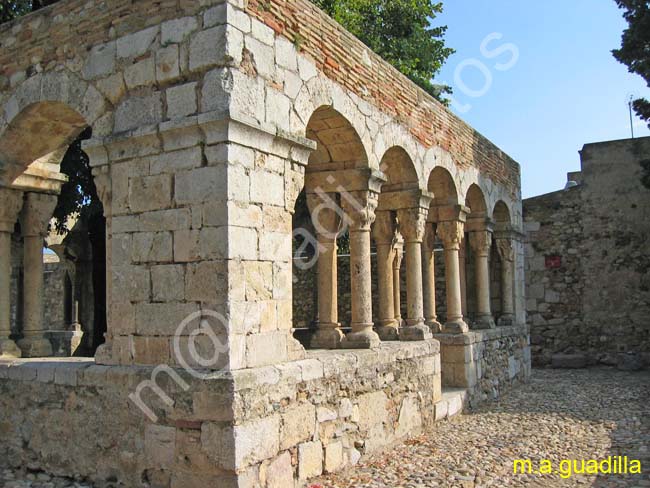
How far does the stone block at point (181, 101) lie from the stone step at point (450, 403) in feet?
15.0

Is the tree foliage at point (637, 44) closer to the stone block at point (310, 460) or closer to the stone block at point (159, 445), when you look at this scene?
the stone block at point (310, 460)

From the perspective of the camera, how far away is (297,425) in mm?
4922

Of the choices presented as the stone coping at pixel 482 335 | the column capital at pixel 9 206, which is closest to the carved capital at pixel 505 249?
the stone coping at pixel 482 335

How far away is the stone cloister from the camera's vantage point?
455 cm

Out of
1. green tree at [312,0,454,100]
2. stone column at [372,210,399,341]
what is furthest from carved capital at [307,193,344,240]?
green tree at [312,0,454,100]

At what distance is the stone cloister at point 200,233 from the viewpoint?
14.9 feet

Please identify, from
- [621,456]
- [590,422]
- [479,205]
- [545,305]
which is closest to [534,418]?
[590,422]

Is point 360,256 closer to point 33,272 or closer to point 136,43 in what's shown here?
point 136,43

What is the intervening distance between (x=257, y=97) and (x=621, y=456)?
465 centimetres

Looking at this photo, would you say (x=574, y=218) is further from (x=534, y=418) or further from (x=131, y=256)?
(x=131, y=256)

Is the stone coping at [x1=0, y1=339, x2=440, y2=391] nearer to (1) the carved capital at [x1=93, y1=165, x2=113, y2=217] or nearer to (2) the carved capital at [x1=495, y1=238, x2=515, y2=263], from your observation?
(1) the carved capital at [x1=93, y1=165, x2=113, y2=217]

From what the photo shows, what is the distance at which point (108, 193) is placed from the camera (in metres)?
5.13

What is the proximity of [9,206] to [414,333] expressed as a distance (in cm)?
455

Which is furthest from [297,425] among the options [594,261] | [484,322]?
[594,261]
